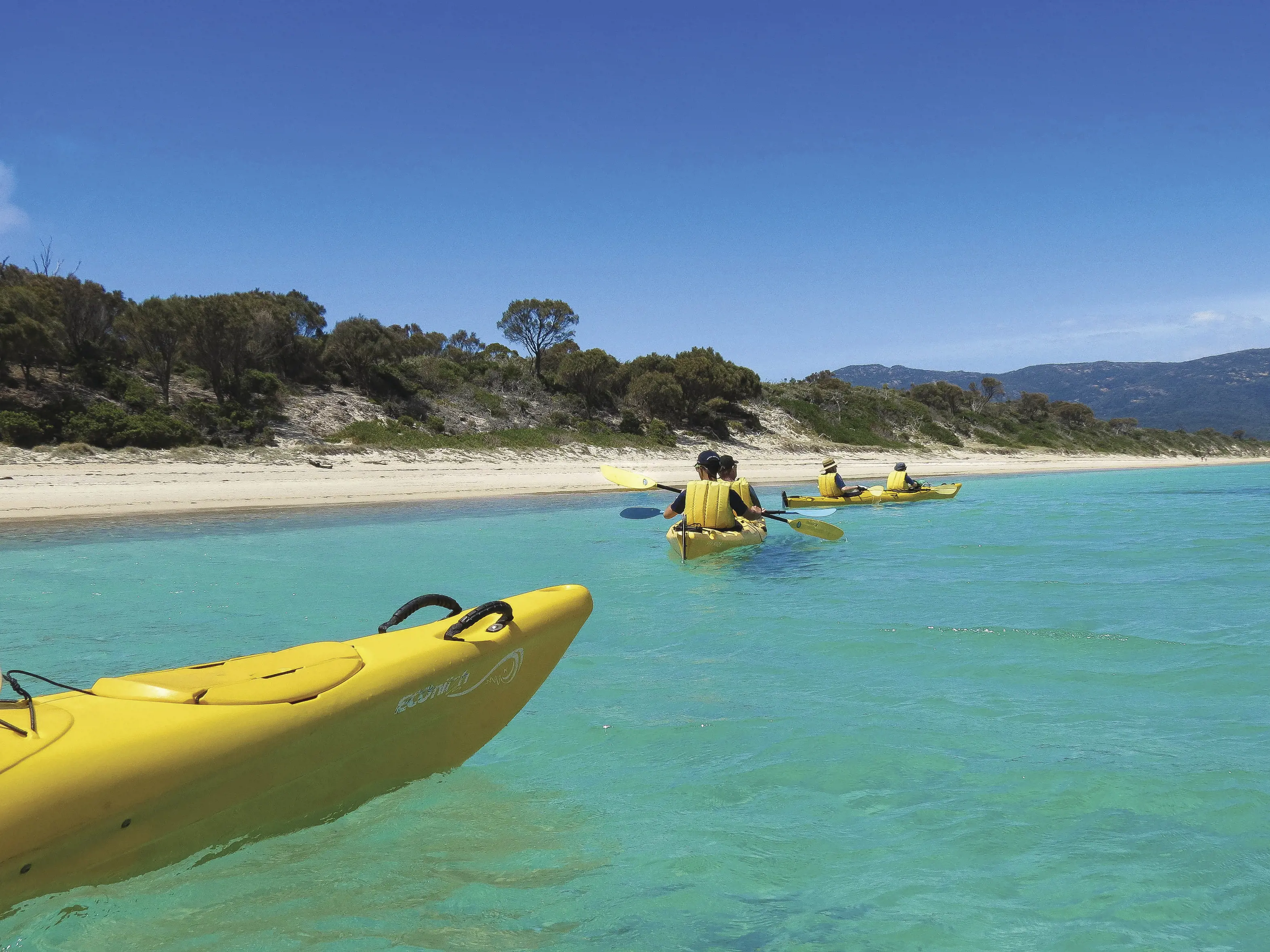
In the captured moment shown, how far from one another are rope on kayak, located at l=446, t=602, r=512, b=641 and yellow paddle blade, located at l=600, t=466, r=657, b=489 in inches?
346

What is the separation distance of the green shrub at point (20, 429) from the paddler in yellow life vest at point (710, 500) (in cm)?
1651

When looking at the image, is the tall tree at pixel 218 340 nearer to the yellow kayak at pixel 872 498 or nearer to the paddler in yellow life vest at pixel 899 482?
the yellow kayak at pixel 872 498

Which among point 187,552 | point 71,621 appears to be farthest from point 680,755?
point 187,552

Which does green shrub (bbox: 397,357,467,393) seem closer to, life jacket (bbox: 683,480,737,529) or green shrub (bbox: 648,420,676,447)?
green shrub (bbox: 648,420,676,447)

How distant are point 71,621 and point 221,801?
5.53 meters

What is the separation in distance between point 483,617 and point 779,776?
5.36 feet

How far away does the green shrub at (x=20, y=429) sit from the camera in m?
18.3

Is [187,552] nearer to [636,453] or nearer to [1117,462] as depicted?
[636,453]

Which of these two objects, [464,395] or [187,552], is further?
[464,395]

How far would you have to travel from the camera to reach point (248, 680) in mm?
3062

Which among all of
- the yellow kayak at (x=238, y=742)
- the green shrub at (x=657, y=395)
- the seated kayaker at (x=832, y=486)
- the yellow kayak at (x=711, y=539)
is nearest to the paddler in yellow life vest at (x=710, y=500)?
the yellow kayak at (x=711, y=539)

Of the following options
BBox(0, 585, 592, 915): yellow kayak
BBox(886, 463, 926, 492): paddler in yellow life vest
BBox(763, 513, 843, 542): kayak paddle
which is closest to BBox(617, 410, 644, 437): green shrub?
BBox(886, 463, 926, 492): paddler in yellow life vest

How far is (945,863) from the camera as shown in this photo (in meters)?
3.15

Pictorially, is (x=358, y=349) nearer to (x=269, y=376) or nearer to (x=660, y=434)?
(x=269, y=376)
